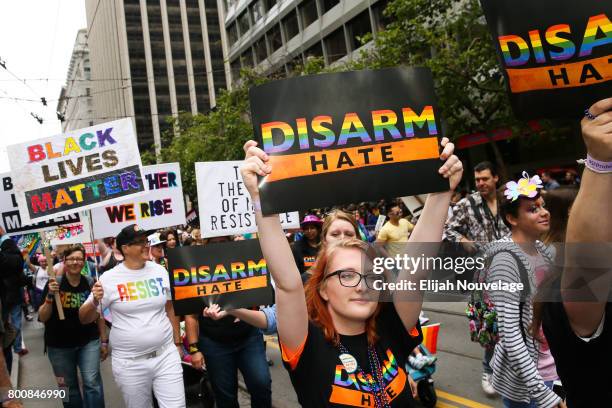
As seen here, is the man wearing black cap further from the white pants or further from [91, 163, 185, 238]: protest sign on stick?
[91, 163, 185, 238]: protest sign on stick

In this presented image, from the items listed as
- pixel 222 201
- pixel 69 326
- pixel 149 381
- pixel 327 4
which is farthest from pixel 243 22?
pixel 149 381

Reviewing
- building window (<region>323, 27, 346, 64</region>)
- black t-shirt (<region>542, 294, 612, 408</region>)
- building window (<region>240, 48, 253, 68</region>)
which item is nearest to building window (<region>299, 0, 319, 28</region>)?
building window (<region>323, 27, 346, 64</region>)

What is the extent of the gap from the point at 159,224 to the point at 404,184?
472 cm

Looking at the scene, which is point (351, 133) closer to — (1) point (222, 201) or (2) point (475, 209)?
(2) point (475, 209)

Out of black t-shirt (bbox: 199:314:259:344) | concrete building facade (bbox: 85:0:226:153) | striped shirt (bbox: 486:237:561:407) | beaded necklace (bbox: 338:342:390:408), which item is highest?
concrete building facade (bbox: 85:0:226:153)

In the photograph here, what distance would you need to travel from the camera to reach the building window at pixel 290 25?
34.2 meters

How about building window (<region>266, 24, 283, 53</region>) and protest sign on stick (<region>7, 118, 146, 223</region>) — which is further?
building window (<region>266, 24, 283, 53</region>)

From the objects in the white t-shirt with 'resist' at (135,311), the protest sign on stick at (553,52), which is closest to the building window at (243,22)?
the white t-shirt with 'resist' at (135,311)

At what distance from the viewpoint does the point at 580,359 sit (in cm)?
187

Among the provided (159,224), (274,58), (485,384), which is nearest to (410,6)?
(159,224)

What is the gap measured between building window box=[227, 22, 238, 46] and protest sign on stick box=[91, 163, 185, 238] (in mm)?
38800

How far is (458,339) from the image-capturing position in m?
7.03

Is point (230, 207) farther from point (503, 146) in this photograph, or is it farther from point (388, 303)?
point (503, 146)

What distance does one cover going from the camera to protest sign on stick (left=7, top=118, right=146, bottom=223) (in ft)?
17.3
